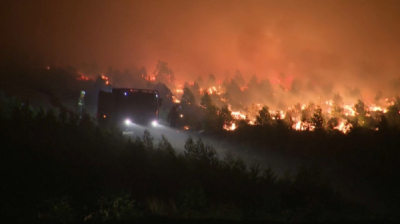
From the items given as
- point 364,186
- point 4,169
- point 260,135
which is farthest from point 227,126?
point 4,169

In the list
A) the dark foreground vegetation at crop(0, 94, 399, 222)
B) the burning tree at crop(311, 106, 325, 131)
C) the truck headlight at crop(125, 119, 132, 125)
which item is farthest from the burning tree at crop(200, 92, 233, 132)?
the dark foreground vegetation at crop(0, 94, 399, 222)

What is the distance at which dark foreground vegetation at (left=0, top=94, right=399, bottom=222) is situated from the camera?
7812 millimetres

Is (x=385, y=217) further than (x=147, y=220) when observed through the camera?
Yes

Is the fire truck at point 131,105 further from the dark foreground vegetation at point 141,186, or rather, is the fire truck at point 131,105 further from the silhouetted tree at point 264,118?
the dark foreground vegetation at point 141,186

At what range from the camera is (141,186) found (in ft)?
29.7

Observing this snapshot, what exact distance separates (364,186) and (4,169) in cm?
957

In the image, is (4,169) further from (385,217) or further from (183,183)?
(385,217)

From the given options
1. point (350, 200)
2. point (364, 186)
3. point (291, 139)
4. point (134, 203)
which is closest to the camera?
point (134, 203)

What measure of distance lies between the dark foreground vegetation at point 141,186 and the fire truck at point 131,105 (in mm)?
12134

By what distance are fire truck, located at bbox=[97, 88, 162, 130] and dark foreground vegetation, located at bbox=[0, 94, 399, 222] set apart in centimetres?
1213

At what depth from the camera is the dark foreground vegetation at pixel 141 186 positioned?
25.6 ft

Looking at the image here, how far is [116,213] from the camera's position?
7605 millimetres

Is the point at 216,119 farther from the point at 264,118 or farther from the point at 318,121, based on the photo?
the point at 318,121

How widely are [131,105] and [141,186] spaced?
15.2 meters
